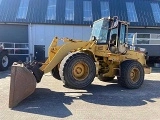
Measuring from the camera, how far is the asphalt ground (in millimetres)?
6566

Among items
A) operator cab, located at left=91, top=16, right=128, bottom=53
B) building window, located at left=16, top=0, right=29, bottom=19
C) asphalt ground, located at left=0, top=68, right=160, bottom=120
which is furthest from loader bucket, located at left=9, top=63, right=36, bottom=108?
building window, located at left=16, top=0, right=29, bottom=19

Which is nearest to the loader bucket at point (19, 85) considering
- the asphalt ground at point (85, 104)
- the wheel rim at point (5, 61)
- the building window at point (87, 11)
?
the asphalt ground at point (85, 104)

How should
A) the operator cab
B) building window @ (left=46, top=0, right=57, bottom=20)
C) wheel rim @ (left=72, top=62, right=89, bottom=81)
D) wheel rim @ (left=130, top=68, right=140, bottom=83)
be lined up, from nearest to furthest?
wheel rim @ (left=72, top=62, right=89, bottom=81) < the operator cab < wheel rim @ (left=130, top=68, right=140, bottom=83) < building window @ (left=46, top=0, right=57, bottom=20)

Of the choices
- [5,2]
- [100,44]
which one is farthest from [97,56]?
[5,2]

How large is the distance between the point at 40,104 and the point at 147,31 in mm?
17969

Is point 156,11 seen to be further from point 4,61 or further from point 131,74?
point 131,74

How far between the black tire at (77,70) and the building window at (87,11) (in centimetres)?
1374

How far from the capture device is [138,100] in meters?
8.34

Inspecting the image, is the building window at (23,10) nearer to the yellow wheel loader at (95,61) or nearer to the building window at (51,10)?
the building window at (51,10)

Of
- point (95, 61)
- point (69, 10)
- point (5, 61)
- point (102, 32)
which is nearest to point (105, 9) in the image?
point (69, 10)

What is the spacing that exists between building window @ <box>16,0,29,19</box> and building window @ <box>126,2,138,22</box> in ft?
30.8

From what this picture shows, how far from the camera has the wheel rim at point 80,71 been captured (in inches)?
364

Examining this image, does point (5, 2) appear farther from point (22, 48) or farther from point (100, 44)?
point (100, 44)

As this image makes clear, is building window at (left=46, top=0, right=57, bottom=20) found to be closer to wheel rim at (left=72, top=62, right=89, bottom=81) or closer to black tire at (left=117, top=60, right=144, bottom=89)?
black tire at (left=117, top=60, right=144, bottom=89)
